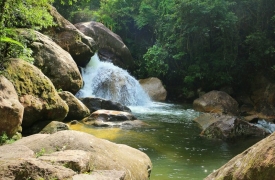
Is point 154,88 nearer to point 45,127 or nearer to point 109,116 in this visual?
point 109,116

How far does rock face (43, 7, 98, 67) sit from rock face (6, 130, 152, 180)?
1022cm

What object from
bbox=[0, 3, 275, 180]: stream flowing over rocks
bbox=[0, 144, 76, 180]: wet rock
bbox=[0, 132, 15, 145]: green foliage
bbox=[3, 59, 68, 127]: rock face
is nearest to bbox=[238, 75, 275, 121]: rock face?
bbox=[0, 3, 275, 180]: stream flowing over rocks

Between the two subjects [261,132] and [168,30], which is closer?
[261,132]

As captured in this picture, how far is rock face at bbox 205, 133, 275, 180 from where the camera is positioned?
2845 millimetres

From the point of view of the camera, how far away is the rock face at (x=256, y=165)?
9.33 feet

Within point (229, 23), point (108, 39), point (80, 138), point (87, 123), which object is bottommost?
point (87, 123)

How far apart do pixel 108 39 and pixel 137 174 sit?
1687 centimetres

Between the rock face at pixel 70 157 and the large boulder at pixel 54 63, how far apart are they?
19.1 feet

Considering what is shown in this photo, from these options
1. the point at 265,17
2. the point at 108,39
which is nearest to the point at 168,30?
the point at 108,39

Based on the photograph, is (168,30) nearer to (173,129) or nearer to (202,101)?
(202,101)

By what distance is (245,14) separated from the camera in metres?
18.9

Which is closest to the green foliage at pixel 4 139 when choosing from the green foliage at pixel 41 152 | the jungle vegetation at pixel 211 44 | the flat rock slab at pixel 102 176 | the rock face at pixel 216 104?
the green foliage at pixel 41 152

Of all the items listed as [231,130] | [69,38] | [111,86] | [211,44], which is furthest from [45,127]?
[211,44]

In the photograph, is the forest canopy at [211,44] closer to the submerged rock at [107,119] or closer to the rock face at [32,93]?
the submerged rock at [107,119]
